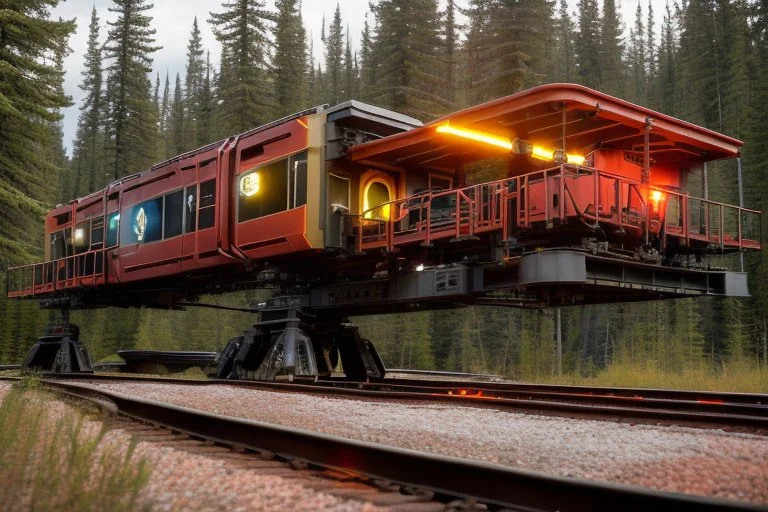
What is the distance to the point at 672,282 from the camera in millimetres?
11789

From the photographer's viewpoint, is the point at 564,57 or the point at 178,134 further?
the point at 178,134

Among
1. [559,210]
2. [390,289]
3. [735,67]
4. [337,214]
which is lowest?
[390,289]

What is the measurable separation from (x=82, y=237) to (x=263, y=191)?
868cm

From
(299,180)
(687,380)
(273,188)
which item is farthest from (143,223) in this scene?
(687,380)

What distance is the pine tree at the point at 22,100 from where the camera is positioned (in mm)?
21473

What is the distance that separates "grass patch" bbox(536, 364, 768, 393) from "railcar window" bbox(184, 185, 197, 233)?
8.56m

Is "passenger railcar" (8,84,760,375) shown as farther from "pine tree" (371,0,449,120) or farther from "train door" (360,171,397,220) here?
"pine tree" (371,0,449,120)

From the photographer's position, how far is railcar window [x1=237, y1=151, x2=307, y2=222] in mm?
12922

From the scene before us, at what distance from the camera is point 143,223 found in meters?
17.2

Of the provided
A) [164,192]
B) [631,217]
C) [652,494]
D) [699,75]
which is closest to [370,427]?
[652,494]

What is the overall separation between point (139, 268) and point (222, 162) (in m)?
4.20

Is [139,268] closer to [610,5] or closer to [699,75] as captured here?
[699,75]

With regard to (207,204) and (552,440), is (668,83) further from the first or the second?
(552,440)

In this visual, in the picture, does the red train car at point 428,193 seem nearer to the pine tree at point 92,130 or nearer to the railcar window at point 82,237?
the railcar window at point 82,237
